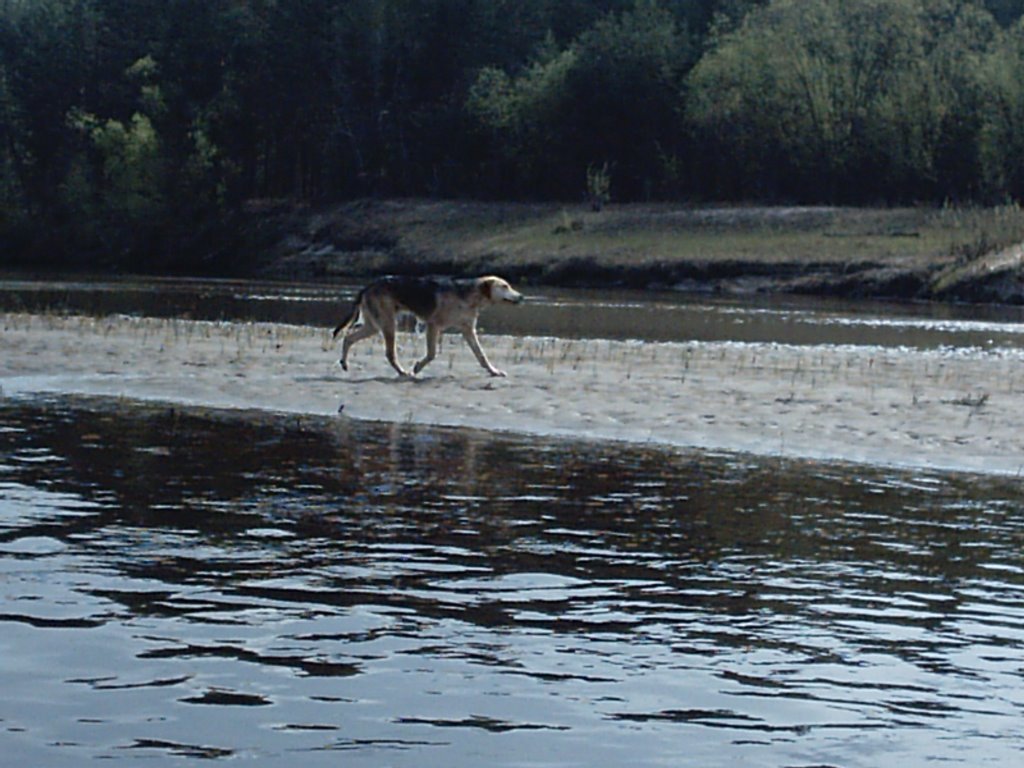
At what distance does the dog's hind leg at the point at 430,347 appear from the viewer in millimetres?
20953

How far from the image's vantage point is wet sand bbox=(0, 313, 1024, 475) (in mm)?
16359

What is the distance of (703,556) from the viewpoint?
33.7 feet

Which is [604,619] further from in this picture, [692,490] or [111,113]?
[111,113]

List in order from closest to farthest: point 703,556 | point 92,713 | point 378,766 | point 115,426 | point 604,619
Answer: point 378,766 → point 92,713 → point 604,619 → point 703,556 → point 115,426

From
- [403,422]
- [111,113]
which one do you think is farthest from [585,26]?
[403,422]

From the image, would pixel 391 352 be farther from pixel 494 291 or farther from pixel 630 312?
pixel 630 312

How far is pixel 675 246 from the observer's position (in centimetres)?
6144

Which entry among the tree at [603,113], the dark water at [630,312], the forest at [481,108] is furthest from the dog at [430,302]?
the tree at [603,113]

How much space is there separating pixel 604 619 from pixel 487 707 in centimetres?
174

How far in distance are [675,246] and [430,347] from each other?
135 ft

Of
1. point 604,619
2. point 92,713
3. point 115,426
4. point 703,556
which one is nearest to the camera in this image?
point 92,713

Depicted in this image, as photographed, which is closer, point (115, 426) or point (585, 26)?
point (115, 426)

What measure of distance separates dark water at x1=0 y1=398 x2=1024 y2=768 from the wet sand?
2277 millimetres

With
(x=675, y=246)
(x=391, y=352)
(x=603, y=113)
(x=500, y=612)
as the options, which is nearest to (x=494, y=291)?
(x=391, y=352)
